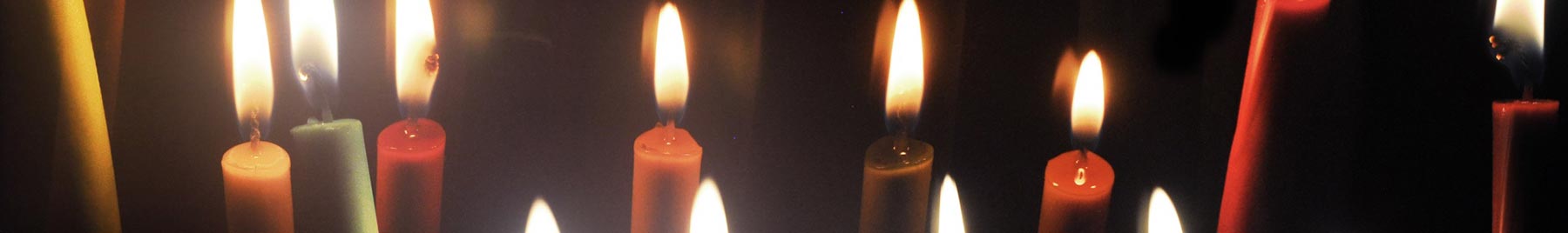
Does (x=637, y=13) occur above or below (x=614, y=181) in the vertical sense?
above

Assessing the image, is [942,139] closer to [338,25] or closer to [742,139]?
[742,139]

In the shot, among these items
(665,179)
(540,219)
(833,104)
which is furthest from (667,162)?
(833,104)

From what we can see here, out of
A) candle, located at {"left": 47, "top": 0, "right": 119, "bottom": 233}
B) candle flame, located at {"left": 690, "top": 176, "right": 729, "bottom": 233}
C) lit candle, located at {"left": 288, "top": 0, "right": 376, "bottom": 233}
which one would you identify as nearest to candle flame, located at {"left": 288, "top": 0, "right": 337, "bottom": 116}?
lit candle, located at {"left": 288, "top": 0, "right": 376, "bottom": 233}

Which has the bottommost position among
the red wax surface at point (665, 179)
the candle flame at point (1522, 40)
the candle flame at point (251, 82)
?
the red wax surface at point (665, 179)

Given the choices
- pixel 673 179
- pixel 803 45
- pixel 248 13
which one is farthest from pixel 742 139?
pixel 248 13

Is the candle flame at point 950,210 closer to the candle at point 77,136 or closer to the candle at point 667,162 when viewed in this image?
the candle at point 667,162

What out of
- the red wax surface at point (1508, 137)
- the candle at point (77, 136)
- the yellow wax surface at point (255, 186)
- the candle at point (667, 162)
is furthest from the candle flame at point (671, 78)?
the red wax surface at point (1508, 137)
